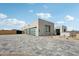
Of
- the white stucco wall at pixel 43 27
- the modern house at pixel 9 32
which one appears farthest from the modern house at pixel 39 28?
the modern house at pixel 9 32

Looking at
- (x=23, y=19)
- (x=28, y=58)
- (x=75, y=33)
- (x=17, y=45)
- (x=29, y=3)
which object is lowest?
(x=28, y=58)

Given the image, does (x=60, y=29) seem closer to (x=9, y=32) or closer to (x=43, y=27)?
(x=43, y=27)

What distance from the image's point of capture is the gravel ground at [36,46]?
293 cm

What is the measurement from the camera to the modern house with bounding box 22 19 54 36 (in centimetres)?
296

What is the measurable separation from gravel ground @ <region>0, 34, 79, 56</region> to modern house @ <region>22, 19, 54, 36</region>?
0.07 meters

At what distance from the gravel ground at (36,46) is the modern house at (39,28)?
0.22 ft

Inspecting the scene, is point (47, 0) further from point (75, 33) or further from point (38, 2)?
point (75, 33)

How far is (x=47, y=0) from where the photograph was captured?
290 cm

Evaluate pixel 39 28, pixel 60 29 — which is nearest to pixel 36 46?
pixel 39 28

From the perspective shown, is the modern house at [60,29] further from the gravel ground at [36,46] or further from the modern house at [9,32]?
the modern house at [9,32]

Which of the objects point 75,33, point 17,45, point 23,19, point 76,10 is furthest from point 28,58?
point 76,10

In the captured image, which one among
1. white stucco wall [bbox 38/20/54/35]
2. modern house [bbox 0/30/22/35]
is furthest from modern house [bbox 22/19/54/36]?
modern house [bbox 0/30/22/35]

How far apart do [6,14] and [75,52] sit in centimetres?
128

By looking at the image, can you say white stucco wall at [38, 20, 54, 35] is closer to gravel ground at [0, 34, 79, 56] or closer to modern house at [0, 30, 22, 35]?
gravel ground at [0, 34, 79, 56]
